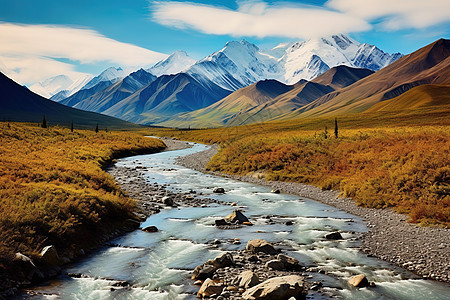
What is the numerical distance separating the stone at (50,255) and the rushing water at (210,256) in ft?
2.58

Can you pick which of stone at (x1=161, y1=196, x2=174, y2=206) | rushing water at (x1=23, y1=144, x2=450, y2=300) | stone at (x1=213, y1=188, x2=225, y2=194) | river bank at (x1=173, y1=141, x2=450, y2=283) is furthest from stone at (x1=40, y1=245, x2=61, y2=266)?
stone at (x1=213, y1=188, x2=225, y2=194)

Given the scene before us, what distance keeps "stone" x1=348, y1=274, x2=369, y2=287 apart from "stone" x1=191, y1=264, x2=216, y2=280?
19.8 feet

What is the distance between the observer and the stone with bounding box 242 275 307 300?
12.7 meters

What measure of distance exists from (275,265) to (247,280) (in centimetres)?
234

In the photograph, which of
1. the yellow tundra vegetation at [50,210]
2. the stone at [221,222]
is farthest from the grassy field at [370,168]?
the yellow tundra vegetation at [50,210]

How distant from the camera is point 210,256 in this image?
17.8m

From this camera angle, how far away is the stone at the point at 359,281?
14.3m

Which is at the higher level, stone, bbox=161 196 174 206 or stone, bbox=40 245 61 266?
stone, bbox=40 245 61 266

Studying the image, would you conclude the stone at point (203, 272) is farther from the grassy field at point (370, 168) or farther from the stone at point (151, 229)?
the grassy field at point (370, 168)

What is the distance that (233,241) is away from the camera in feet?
65.7

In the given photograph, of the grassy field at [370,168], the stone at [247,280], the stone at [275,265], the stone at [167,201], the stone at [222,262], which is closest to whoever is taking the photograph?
the stone at [247,280]

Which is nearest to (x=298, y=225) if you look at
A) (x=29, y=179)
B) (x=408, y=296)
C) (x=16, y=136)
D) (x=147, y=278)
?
(x=408, y=296)

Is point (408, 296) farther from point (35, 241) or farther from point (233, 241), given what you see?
point (35, 241)

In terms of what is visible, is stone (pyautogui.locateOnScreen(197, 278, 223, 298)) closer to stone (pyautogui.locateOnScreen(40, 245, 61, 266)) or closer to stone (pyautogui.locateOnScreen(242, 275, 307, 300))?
stone (pyautogui.locateOnScreen(242, 275, 307, 300))
